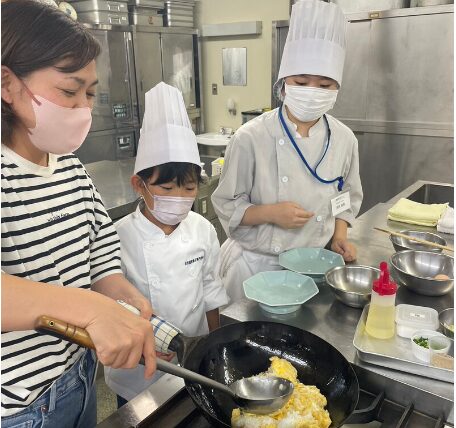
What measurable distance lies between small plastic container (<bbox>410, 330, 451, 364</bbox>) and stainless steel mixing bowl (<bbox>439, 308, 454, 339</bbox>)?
0.15 ft

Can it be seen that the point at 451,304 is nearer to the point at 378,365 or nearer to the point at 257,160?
the point at 378,365

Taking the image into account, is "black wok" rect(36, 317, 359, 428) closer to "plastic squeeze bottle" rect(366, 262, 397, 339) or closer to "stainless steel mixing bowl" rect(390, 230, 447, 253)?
"plastic squeeze bottle" rect(366, 262, 397, 339)

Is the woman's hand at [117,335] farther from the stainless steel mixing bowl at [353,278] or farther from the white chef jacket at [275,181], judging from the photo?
the white chef jacket at [275,181]

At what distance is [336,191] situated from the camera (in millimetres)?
1684

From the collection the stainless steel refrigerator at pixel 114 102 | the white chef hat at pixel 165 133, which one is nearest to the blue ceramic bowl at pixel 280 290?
the white chef hat at pixel 165 133

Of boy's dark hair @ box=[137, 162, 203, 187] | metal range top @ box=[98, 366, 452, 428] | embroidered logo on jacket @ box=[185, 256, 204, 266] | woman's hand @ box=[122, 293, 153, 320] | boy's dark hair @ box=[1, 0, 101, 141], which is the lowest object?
metal range top @ box=[98, 366, 452, 428]

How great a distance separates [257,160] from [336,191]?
0.35m

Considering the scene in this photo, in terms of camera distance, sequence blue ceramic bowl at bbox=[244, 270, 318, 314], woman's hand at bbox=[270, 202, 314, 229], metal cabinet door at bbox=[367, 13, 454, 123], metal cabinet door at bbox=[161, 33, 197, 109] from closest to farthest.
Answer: blue ceramic bowl at bbox=[244, 270, 318, 314] < woman's hand at bbox=[270, 202, 314, 229] < metal cabinet door at bbox=[367, 13, 454, 123] < metal cabinet door at bbox=[161, 33, 197, 109]

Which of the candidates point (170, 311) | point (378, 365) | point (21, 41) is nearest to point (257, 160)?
point (170, 311)

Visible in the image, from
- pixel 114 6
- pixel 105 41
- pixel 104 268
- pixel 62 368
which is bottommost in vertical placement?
pixel 62 368

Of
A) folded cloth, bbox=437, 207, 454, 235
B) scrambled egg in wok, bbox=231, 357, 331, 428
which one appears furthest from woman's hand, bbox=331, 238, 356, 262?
scrambled egg in wok, bbox=231, 357, 331, 428

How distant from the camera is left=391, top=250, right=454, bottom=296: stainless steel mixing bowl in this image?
49.6 inches

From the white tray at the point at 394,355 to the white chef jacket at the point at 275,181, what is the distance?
25.3 inches

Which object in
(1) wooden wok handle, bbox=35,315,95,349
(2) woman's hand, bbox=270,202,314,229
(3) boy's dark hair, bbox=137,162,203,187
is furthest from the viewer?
(2) woman's hand, bbox=270,202,314,229
